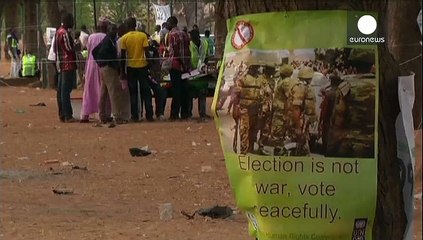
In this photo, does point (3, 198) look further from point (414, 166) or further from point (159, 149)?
point (414, 166)

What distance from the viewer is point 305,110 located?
3.50 metres

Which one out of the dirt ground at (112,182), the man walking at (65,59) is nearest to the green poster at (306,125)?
the dirt ground at (112,182)

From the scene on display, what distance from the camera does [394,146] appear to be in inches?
148

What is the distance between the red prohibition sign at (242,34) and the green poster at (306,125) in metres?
0.01

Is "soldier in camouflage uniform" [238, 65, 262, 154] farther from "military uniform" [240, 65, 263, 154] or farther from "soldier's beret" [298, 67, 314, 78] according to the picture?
"soldier's beret" [298, 67, 314, 78]

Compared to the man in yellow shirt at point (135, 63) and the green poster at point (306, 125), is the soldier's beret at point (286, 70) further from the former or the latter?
the man in yellow shirt at point (135, 63)

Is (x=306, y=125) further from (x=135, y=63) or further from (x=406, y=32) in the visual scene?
(x=135, y=63)

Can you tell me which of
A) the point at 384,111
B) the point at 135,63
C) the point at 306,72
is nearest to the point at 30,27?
the point at 135,63

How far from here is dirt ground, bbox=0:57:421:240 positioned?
7.23m

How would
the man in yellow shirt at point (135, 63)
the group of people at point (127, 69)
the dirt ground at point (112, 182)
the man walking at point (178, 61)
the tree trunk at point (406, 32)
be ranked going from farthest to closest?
1. the man walking at point (178, 61)
2. the group of people at point (127, 69)
3. the man in yellow shirt at point (135, 63)
4. the tree trunk at point (406, 32)
5. the dirt ground at point (112, 182)

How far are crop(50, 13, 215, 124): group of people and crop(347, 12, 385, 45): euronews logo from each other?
11249 millimetres

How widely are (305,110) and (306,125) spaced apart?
6 centimetres

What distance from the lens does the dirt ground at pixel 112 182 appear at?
7229mm

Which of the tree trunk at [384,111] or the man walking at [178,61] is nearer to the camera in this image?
the tree trunk at [384,111]
